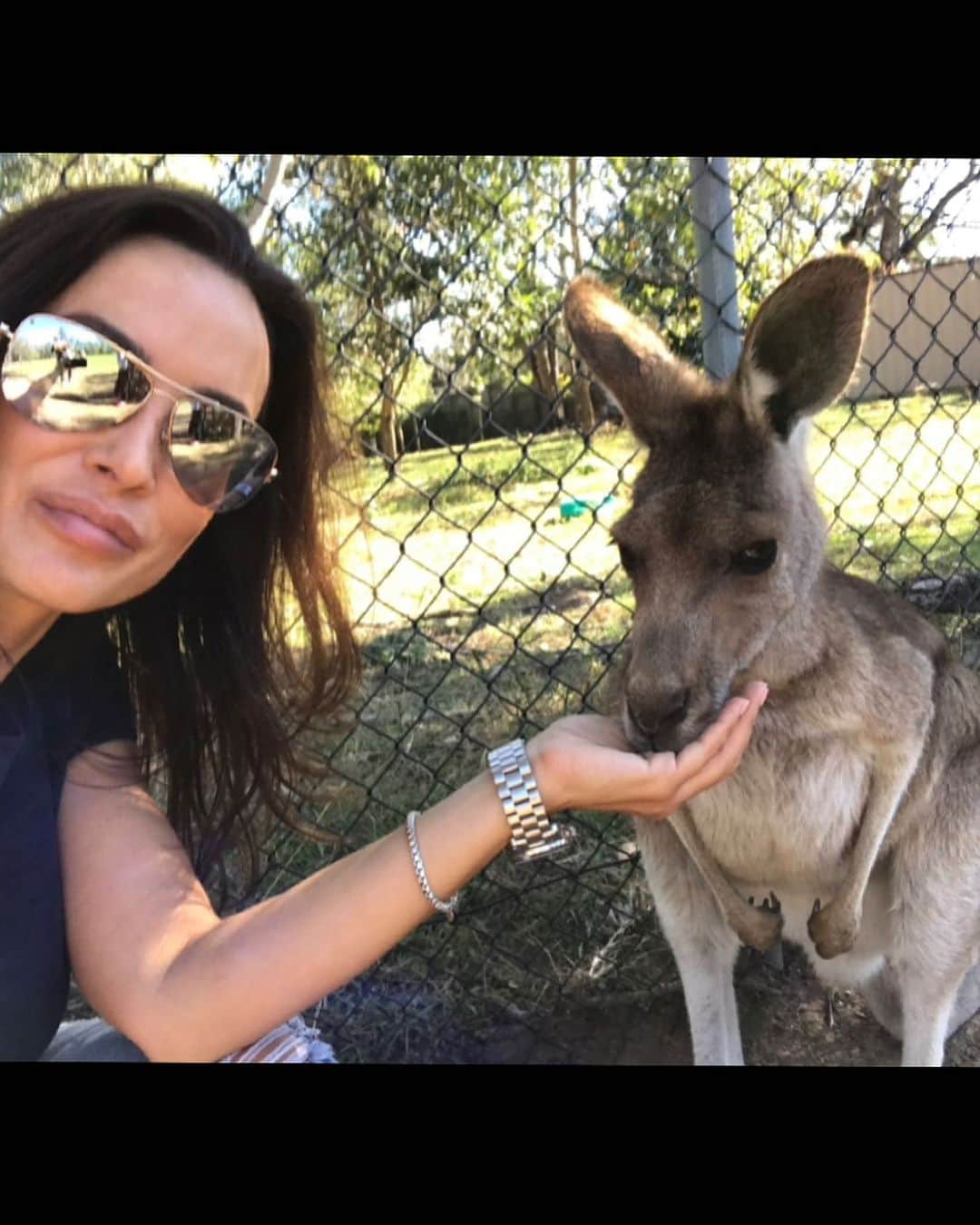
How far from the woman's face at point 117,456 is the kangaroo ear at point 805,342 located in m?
0.82

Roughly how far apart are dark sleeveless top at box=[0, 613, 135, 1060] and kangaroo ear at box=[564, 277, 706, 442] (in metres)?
0.97

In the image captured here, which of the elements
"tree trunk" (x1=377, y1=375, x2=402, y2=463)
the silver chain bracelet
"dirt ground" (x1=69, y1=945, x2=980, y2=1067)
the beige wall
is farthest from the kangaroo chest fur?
"tree trunk" (x1=377, y1=375, x2=402, y2=463)

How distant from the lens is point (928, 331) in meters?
4.86

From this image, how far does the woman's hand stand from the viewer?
1460 millimetres

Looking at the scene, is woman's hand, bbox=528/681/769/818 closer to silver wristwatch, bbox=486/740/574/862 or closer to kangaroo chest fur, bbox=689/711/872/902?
silver wristwatch, bbox=486/740/574/862

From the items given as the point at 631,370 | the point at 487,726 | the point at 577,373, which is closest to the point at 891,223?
the point at 577,373

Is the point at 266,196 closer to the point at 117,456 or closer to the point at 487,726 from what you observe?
the point at 117,456

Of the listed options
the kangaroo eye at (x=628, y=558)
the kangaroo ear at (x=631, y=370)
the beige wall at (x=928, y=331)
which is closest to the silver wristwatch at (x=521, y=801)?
the kangaroo eye at (x=628, y=558)

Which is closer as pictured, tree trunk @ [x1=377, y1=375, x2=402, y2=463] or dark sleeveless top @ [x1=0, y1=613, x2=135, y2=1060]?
dark sleeveless top @ [x1=0, y1=613, x2=135, y2=1060]

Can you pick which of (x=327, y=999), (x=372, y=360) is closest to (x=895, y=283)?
(x=372, y=360)

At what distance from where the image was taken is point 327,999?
230 cm

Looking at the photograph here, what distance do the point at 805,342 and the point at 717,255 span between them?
1.86 feet

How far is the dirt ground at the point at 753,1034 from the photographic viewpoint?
2258 mm
